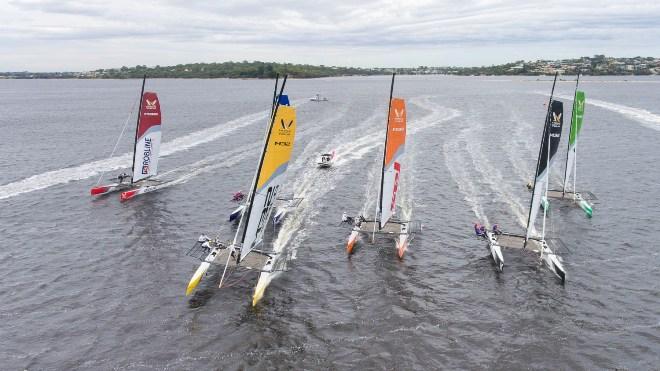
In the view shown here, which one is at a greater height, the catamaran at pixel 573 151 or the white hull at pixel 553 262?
the catamaran at pixel 573 151

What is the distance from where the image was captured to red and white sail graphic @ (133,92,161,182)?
1887 inches

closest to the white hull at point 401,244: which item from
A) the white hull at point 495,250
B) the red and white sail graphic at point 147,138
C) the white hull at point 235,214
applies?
the white hull at point 495,250

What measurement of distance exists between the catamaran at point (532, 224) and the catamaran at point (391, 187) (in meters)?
5.62

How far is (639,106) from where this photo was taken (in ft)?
405

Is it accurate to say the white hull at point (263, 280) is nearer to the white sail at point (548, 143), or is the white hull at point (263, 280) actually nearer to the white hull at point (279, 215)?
the white hull at point (279, 215)

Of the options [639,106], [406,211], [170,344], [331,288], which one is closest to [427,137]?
[406,211]

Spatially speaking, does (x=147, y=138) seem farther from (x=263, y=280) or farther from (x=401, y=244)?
(x=401, y=244)

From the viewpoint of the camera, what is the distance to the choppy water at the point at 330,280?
73.2 ft

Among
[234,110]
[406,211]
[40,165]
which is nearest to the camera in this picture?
[406,211]

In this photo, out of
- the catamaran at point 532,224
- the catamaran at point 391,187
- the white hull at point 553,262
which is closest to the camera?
the white hull at point 553,262

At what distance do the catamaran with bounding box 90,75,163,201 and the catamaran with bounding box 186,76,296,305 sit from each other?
21.7 m

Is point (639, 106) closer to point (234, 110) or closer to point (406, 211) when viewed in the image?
point (234, 110)

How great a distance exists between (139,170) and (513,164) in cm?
4310

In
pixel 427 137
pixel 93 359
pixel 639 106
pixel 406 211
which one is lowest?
pixel 93 359
